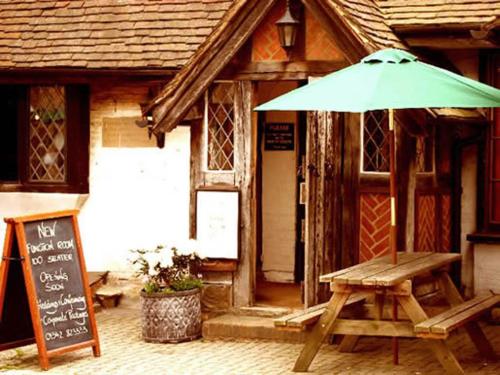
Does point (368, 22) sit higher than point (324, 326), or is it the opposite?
point (368, 22)

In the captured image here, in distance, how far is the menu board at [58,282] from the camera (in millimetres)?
10180

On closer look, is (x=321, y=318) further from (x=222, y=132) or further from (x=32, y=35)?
(x=32, y=35)

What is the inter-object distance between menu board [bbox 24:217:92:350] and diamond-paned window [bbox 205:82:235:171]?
2040 millimetres

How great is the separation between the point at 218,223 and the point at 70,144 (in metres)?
2.37

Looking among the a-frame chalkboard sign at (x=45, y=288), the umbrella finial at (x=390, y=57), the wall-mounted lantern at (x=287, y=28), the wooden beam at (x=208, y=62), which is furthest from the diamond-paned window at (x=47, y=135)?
the umbrella finial at (x=390, y=57)

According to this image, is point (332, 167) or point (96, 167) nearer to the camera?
point (332, 167)

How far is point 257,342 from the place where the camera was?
441 inches

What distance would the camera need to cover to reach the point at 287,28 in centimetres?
1123

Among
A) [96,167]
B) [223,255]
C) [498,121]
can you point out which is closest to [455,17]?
[498,121]

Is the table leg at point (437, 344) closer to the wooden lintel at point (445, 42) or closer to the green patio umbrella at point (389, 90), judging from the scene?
the green patio umbrella at point (389, 90)

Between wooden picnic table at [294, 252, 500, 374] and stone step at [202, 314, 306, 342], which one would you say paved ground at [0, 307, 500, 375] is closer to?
stone step at [202, 314, 306, 342]

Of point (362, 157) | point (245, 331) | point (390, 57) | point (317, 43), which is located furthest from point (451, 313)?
point (317, 43)

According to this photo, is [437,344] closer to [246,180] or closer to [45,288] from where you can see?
[246,180]

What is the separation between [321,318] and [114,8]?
555 centimetres
